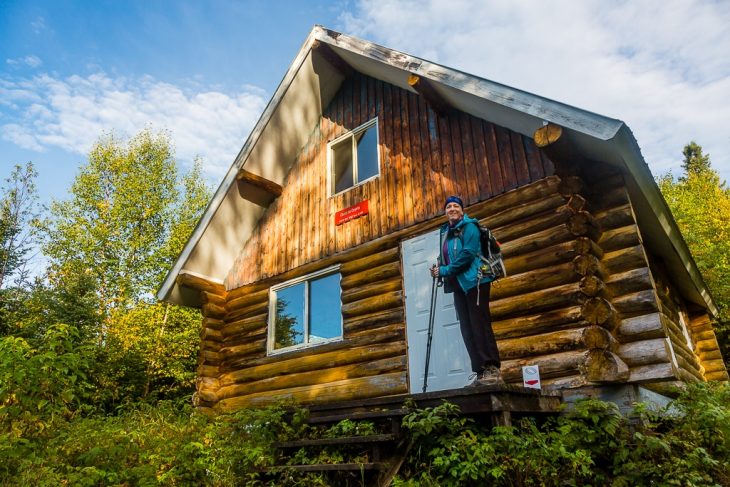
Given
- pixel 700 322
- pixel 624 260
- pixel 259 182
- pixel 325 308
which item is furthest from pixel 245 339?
pixel 700 322

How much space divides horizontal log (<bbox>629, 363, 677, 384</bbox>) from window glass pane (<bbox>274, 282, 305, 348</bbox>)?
5.93 meters

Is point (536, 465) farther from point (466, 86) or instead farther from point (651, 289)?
point (466, 86)

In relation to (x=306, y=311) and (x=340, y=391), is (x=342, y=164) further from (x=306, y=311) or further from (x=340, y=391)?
(x=340, y=391)

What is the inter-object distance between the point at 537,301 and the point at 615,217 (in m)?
1.61

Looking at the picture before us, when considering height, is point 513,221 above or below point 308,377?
above

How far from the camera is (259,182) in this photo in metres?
11.1

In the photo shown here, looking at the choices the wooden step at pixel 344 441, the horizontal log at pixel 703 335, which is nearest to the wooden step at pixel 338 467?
the wooden step at pixel 344 441

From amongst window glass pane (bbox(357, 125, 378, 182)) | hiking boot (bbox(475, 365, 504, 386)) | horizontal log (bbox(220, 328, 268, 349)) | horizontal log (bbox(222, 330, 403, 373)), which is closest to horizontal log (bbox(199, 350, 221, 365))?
horizontal log (bbox(220, 328, 268, 349))

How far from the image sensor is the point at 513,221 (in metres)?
7.51

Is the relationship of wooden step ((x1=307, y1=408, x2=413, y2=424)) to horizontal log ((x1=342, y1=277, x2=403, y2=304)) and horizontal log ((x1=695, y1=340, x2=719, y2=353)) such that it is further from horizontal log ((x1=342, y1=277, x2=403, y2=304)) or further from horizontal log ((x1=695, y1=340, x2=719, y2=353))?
horizontal log ((x1=695, y1=340, x2=719, y2=353))

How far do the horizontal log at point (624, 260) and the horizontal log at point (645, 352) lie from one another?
1.00m

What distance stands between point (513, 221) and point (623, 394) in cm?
283

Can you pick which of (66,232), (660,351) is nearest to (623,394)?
(660,351)

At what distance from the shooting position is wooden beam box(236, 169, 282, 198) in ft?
35.5
